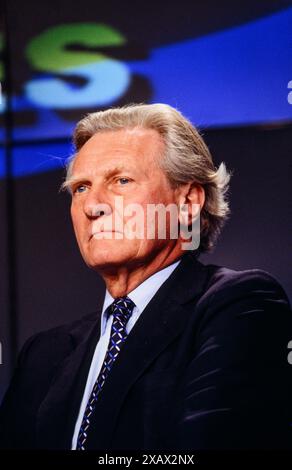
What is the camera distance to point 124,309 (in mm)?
1982

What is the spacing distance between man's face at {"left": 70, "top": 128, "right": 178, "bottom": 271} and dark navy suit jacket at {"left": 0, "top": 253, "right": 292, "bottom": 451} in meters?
0.16

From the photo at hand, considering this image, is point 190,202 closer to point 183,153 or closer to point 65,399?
point 183,153

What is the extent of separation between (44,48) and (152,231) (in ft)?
2.51

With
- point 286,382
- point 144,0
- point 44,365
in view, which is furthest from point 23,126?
point 286,382

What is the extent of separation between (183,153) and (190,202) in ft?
0.49

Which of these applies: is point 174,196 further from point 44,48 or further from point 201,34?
point 44,48

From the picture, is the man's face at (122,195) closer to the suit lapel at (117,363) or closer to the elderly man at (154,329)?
the elderly man at (154,329)

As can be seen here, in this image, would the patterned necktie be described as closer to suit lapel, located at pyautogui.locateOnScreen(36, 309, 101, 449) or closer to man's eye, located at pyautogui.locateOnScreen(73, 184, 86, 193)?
suit lapel, located at pyautogui.locateOnScreen(36, 309, 101, 449)

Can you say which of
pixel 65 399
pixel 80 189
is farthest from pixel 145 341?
pixel 80 189

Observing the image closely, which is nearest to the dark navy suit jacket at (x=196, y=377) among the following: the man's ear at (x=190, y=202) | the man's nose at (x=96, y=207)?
the man's ear at (x=190, y=202)

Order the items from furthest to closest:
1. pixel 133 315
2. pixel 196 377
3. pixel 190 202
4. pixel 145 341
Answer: pixel 190 202 → pixel 133 315 → pixel 145 341 → pixel 196 377

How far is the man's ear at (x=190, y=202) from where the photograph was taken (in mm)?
2072

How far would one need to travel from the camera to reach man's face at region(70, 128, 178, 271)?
6.57ft

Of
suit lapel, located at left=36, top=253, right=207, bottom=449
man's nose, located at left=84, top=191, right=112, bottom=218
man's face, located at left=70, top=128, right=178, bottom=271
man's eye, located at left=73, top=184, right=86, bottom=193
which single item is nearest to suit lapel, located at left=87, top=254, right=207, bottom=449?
suit lapel, located at left=36, top=253, right=207, bottom=449
